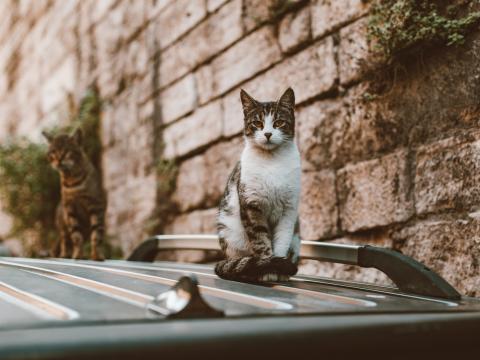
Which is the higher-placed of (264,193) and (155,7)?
(155,7)

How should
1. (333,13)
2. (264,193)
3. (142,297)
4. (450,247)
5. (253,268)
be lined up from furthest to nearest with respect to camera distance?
1. (333,13)
2. (450,247)
3. (264,193)
4. (253,268)
5. (142,297)

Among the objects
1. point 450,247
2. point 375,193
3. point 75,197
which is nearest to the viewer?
point 450,247

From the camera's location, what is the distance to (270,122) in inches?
68.8

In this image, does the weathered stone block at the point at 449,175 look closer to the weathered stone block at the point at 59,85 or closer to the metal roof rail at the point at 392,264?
the metal roof rail at the point at 392,264

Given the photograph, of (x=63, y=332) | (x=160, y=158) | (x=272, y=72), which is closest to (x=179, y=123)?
(x=160, y=158)

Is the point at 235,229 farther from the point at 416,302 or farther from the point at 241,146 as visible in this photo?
the point at 241,146

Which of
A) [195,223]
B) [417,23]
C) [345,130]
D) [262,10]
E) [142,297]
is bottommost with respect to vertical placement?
[142,297]

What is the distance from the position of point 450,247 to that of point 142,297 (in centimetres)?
136

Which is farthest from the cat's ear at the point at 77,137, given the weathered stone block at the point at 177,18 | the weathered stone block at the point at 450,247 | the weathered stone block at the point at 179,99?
the weathered stone block at the point at 450,247

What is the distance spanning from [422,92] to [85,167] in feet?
5.26

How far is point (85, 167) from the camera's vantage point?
2670 millimetres

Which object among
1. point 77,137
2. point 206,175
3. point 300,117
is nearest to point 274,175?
point 300,117

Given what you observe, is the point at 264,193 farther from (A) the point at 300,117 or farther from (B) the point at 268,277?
(A) the point at 300,117

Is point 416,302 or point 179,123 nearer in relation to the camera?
point 416,302
